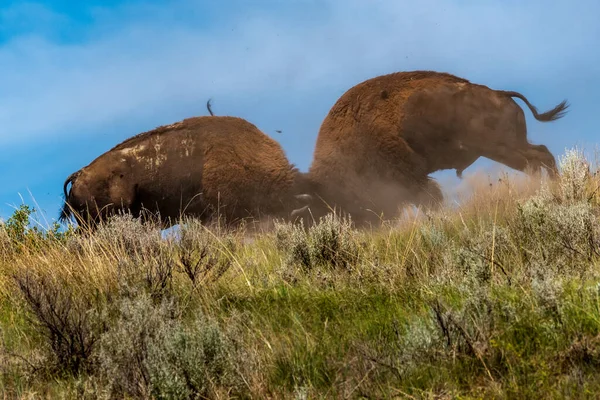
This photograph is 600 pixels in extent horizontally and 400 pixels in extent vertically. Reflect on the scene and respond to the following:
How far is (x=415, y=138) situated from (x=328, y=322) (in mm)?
7527

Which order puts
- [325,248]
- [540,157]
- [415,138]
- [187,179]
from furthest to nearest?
[187,179] → [415,138] → [540,157] → [325,248]

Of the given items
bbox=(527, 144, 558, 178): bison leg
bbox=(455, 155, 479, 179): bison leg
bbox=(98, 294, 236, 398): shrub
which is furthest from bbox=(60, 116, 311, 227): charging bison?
bbox=(98, 294, 236, 398): shrub

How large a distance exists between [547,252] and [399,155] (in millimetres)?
6555

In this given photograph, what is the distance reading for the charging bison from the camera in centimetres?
1157

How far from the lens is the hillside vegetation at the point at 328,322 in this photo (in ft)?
10.7

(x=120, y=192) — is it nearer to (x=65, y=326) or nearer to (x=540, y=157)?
(x=540, y=157)

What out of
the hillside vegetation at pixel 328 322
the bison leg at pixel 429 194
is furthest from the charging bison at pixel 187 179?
the hillside vegetation at pixel 328 322

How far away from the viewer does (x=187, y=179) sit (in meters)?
11.7

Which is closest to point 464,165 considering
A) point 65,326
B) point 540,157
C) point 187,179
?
point 540,157

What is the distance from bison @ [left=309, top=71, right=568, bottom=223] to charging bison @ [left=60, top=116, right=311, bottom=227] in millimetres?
819

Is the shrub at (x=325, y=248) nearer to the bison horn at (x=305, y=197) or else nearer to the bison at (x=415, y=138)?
the bison at (x=415, y=138)

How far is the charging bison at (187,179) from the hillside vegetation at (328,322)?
5.05 metres

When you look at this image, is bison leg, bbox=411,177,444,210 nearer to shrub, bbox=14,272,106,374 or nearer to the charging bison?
the charging bison

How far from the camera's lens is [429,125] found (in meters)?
11.3
